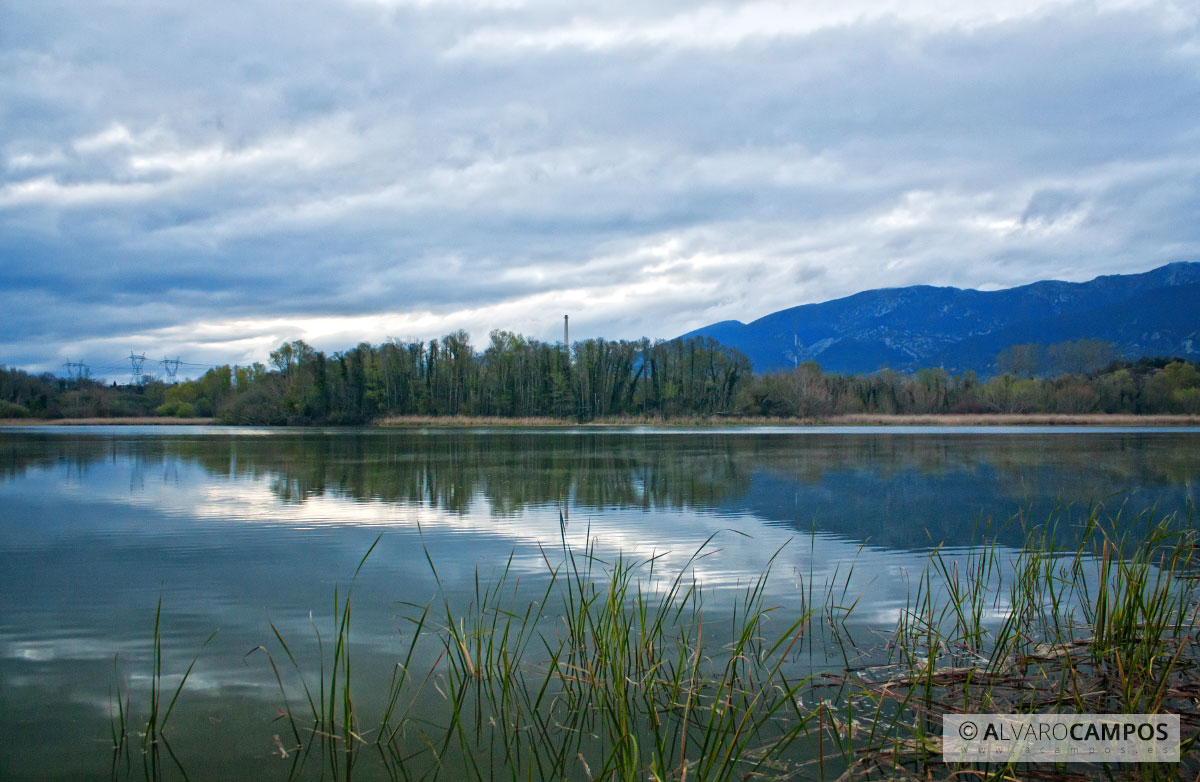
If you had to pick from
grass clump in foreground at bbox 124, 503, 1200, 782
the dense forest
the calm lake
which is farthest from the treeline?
grass clump in foreground at bbox 124, 503, 1200, 782

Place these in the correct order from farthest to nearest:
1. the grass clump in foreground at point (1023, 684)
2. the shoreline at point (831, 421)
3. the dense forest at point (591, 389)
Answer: the dense forest at point (591, 389), the shoreline at point (831, 421), the grass clump in foreground at point (1023, 684)

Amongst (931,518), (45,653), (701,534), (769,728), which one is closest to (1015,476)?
(931,518)

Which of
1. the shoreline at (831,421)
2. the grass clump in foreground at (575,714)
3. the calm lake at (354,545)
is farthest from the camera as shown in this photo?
the shoreline at (831,421)

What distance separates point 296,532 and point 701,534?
5246 millimetres

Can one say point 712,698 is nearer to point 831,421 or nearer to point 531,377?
point 831,421

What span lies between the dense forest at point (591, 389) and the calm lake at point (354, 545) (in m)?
48.8

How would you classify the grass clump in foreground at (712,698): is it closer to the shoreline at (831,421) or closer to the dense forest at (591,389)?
the shoreline at (831,421)

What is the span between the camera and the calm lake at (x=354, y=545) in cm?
444

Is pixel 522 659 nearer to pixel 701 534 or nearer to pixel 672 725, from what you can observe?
pixel 672 725

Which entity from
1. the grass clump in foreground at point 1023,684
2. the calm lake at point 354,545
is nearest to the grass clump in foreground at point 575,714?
the calm lake at point 354,545

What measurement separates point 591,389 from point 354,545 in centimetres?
6545

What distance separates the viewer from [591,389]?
74.3m

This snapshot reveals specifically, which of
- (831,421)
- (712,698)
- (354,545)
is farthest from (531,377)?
(712,698)

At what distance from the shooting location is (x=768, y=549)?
28.3 ft
